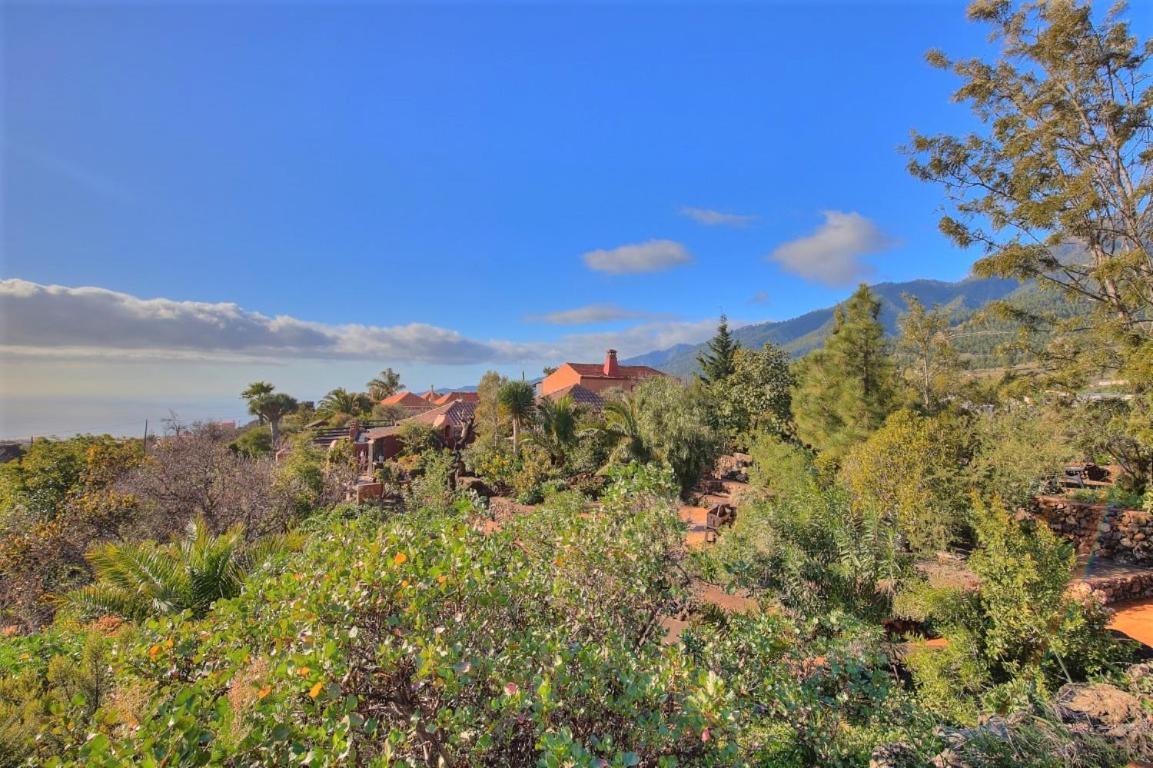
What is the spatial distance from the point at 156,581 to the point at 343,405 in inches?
1598

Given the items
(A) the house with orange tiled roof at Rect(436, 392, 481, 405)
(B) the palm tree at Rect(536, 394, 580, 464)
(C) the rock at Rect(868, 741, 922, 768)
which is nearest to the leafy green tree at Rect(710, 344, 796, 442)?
(B) the palm tree at Rect(536, 394, 580, 464)

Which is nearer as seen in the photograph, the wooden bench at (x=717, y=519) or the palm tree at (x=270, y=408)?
the wooden bench at (x=717, y=519)

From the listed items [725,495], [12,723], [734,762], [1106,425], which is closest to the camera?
[734,762]

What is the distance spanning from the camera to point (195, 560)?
700 cm

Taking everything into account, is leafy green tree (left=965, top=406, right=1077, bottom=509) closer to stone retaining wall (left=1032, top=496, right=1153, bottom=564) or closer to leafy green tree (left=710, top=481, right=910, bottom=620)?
stone retaining wall (left=1032, top=496, right=1153, bottom=564)

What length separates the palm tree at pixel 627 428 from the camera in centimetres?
1652

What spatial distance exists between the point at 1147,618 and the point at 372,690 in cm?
1202

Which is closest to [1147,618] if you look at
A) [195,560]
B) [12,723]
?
[12,723]

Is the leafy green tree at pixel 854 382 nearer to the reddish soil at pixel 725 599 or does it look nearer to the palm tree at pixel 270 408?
the reddish soil at pixel 725 599

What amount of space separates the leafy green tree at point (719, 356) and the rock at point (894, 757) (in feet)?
72.4

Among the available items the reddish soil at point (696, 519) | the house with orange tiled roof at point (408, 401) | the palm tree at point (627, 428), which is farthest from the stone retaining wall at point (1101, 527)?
the house with orange tiled roof at point (408, 401)

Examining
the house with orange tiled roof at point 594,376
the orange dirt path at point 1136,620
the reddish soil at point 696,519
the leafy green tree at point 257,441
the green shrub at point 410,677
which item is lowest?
the reddish soil at point 696,519

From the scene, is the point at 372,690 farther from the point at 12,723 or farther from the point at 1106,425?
the point at 1106,425

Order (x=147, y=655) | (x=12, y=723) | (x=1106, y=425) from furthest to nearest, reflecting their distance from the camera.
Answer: (x=1106, y=425)
(x=12, y=723)
(x=147, y=655)
